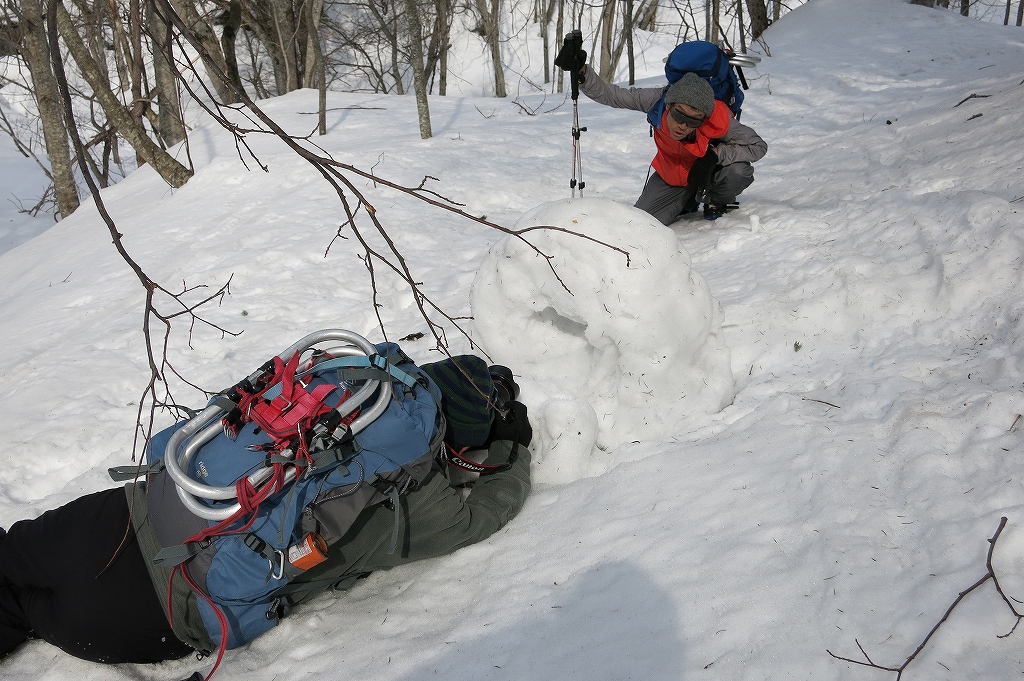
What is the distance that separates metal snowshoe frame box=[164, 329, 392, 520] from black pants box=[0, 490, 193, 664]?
27 centimetres

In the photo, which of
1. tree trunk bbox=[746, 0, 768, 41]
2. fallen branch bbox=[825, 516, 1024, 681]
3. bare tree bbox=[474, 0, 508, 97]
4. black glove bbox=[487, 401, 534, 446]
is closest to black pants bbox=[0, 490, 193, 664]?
black glove bbox=[487, 401, 534, 446]

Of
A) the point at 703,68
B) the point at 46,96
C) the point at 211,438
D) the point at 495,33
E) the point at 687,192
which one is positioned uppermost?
the point at 495,33

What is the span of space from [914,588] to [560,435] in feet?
4.80

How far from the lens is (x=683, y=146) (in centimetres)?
490

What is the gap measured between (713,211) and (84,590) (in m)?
4.59

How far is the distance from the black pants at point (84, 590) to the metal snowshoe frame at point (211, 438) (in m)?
0.27

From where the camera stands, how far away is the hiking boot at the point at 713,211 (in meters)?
5.21

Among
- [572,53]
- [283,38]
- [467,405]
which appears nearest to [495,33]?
[283,38]

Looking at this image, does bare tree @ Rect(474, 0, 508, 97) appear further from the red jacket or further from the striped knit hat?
the striped knit hat

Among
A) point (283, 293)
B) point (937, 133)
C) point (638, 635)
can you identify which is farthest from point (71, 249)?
point (937, 133)

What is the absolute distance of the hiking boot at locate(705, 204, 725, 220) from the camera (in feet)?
17.1

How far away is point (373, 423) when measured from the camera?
2.39 meters

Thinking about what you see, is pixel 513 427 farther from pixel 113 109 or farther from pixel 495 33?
pixel 495 33

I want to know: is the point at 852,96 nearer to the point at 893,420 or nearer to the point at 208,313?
the point at 893,420
